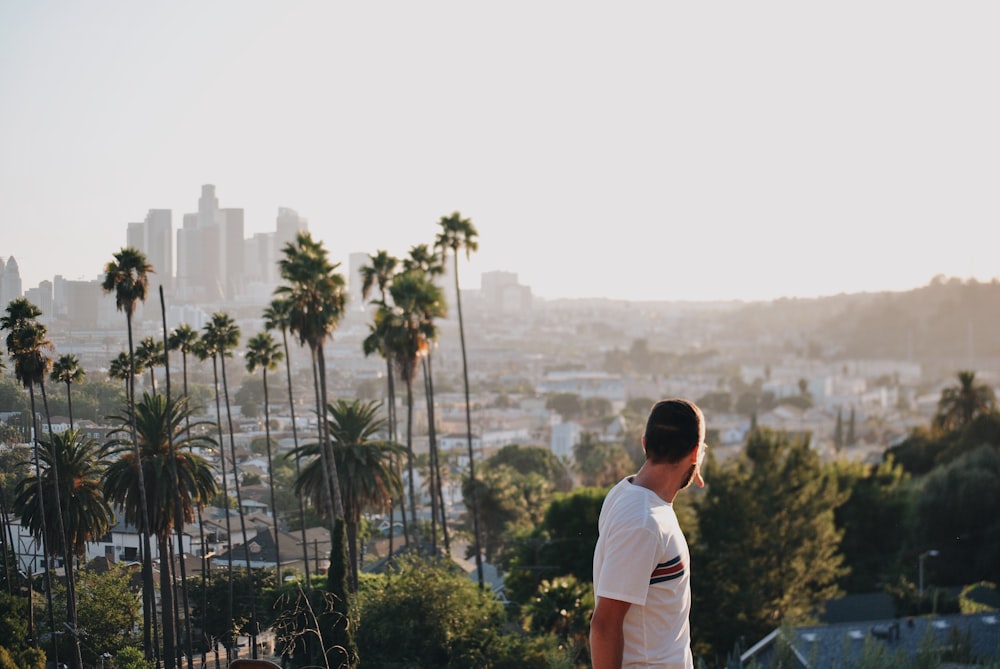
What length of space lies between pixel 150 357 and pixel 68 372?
1.92m

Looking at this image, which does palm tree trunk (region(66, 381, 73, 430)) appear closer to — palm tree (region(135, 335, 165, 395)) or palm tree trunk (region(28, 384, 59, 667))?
palm tree trunk (region(28, 384, 59, 667))

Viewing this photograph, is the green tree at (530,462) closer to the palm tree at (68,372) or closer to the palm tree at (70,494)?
the palm tree at (68,372)

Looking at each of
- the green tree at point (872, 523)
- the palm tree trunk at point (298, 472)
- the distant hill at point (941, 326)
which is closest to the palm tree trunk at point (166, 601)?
the palm tree trunk at point (298, 472)

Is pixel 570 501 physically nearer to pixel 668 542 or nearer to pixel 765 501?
pixel 765 501

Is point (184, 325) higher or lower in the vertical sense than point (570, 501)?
higher

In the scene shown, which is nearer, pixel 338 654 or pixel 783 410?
pixel 338 654

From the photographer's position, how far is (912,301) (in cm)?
19738

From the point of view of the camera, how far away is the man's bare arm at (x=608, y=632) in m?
2.56

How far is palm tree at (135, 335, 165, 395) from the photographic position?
1397 centimetres

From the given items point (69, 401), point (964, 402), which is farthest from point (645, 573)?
point (964, 402)

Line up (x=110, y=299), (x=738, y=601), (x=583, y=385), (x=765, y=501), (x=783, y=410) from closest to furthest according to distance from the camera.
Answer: (x=110, y=299) → (x=738, y=601) → (x=765, y=501) → (x=783, y=410) → (x=583, y=385)

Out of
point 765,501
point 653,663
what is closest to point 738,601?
point 765,501

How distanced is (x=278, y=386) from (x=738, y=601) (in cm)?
1301

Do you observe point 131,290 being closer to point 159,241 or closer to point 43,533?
point 43,533
